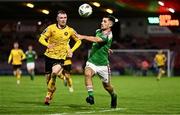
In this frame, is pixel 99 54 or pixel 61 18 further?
pixel 61 18

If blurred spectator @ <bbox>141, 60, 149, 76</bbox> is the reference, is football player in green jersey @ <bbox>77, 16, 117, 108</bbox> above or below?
above

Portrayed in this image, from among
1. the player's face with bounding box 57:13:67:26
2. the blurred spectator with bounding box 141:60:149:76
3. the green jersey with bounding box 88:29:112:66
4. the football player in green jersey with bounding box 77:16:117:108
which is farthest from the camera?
the blurred spectator with bounding box 141:60:149:76

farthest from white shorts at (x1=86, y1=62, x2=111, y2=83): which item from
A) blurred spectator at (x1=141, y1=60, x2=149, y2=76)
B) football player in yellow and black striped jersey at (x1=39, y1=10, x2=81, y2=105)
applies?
blurred spectator at (x1=141, y1=60, x2=149, y2=76)

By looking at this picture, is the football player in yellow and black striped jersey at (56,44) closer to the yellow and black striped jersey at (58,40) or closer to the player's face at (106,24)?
the yellow and black striped jersey at (58,40)

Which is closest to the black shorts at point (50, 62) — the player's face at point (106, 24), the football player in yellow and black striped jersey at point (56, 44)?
the football player in yellow and black striped jersey at point (56, 44)

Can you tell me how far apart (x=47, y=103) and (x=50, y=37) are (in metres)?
1.95

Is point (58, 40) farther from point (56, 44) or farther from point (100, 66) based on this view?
point (100, 66)

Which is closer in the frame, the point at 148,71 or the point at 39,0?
the point at 39,0

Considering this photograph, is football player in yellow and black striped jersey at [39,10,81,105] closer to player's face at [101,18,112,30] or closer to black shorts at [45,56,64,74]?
black shorts at [45,56,64,74]

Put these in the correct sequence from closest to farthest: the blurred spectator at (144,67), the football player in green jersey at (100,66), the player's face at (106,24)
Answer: the player's face at (106,24)
the football player in green jersey at (100,66)
the blurred spectator at (144,67)

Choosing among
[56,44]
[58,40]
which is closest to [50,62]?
[56,44]

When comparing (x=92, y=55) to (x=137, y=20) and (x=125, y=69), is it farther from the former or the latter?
(x=137, y=20)

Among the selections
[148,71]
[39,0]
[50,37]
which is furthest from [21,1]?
[50,37]

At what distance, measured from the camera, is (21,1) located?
44188 mm
